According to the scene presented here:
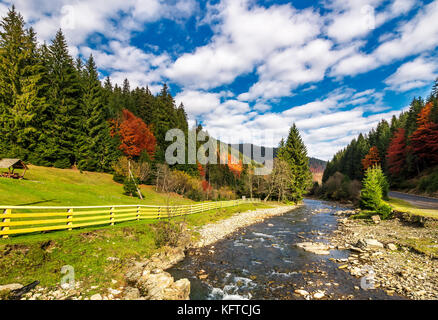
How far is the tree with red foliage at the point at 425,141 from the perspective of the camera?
38656 millimetres

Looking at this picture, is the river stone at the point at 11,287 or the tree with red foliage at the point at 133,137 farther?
the tree with red foliage at the point at 133,137

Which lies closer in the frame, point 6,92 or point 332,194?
point 6,92

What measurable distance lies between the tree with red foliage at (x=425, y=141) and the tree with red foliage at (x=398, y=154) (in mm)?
4130

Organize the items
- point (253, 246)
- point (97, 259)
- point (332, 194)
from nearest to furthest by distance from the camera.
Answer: point (97, 259), point (253, 246), point (332, 194)

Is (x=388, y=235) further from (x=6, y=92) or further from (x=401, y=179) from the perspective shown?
(x=6, y=92)

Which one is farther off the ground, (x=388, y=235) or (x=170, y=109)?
(x=170, y=109)

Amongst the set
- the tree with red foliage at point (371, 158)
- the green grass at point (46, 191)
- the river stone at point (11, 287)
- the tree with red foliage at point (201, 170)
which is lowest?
the river stone at point (11, 287)

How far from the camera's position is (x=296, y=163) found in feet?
159

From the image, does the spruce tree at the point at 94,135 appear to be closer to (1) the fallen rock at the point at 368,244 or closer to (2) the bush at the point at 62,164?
(2) the bush at the point at 62,164

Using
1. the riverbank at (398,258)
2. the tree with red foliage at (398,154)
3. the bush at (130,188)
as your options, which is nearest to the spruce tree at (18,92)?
the bush at (130,188)

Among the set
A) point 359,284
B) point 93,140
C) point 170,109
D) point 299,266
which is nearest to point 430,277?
point 359,284

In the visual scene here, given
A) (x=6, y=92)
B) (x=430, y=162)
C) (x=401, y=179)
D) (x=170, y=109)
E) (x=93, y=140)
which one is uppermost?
(x=170, y=109)

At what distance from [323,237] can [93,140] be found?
135 feet

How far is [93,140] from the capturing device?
3800 cm
